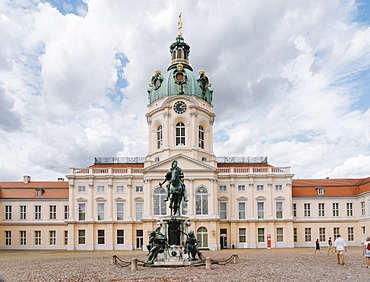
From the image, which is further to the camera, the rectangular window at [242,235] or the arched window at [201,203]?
the rectangular window at [242,235]

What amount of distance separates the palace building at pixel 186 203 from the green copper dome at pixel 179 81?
16 cm

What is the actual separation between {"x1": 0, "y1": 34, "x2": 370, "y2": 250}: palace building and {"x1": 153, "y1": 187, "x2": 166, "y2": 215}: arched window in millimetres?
140

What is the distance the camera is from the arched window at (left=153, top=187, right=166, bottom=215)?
184 ft

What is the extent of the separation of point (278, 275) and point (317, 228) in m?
42.3

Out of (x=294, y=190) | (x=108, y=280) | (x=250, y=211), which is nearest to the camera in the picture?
(x=108, y=280)

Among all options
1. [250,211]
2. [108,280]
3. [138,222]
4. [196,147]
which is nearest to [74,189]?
[138,222]

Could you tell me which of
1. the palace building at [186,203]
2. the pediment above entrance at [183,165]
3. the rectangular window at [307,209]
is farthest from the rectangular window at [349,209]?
the pediment above entrance at [183,165]

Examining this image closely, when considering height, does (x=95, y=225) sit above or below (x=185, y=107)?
below

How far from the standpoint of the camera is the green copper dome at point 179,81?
200 ft

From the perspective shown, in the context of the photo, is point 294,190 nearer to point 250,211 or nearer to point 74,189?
point 250,211

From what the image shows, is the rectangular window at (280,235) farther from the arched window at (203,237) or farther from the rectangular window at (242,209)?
the arched window at (203,237)

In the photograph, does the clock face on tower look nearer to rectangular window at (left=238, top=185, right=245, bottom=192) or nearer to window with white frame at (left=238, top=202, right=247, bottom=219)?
rectangular window at (left=238, top=185, right=245, bottom=192)

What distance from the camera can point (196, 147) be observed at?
5947 cm

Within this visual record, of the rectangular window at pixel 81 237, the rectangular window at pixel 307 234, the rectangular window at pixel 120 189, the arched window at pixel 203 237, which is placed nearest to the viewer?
the arched window at pixel 203 237
